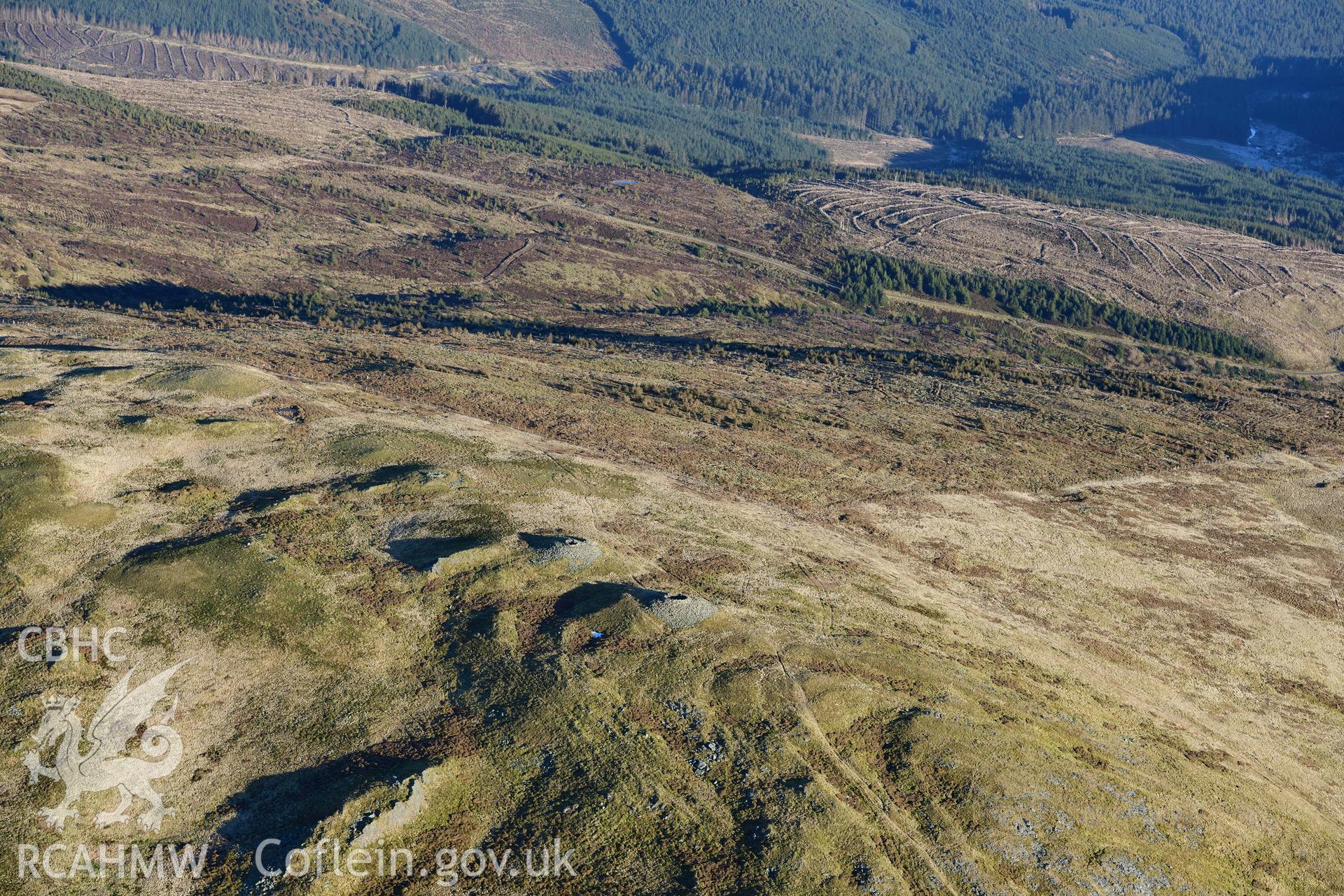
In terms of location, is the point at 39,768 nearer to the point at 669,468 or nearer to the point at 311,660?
the point at 311,660

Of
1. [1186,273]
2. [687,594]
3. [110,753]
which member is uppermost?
[1186,273]

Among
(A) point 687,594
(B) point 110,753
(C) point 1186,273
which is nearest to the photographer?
(B) point 110,753

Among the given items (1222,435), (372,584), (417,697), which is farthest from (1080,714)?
(1222,435)

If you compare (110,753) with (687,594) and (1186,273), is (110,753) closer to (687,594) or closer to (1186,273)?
(687,594)

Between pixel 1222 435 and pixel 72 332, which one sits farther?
pixel 1222 435

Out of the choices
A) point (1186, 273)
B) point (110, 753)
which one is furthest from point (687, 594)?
point (1186, 273)

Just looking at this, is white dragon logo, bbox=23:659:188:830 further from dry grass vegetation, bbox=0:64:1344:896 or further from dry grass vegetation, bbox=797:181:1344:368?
dry grass vegetation, bbox=797:181:1344:368

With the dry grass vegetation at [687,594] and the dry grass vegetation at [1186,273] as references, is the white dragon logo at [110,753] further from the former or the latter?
the dry grass vegetation at [1186,273]

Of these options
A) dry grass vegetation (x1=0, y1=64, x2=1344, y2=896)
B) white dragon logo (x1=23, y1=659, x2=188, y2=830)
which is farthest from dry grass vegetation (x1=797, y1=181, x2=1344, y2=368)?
white dragon logo (x1=23, y1=659, x2=188, y2=830)
